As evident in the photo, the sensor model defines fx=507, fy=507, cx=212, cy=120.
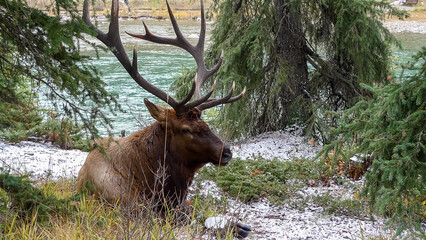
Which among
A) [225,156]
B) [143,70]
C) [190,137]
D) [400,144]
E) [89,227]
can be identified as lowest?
[143,70]

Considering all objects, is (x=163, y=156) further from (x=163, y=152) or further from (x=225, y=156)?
(x=225, y=156)

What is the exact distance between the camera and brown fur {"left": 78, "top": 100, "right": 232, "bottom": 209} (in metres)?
5.04

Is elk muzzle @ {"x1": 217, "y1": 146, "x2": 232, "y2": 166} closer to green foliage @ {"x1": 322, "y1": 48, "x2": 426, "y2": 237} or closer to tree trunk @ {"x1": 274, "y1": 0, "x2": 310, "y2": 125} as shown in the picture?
green foliage @ {"x1": 322, "y1": 48, "x2": 426, "y2": 237}

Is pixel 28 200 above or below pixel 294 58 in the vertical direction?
below

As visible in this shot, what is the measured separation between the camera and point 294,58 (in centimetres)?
948

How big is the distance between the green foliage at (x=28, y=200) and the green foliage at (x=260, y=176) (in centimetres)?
232

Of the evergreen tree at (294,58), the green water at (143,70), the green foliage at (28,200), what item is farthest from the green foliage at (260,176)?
the green water at (143,70)

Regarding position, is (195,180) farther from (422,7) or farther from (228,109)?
(422,7)

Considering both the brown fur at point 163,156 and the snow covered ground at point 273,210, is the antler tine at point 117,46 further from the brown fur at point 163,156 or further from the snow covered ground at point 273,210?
the snow covered ground at point 273,210

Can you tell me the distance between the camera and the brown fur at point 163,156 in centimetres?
504

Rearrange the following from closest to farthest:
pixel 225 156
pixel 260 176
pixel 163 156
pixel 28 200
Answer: pixel 28 200, pixel 225 156, pixel 163 156, pixel 260 176

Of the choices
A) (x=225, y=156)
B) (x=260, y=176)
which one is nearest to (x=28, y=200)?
(x=225, y=156)

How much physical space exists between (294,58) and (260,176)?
11.5 feet

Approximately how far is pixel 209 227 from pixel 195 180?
2.11m
